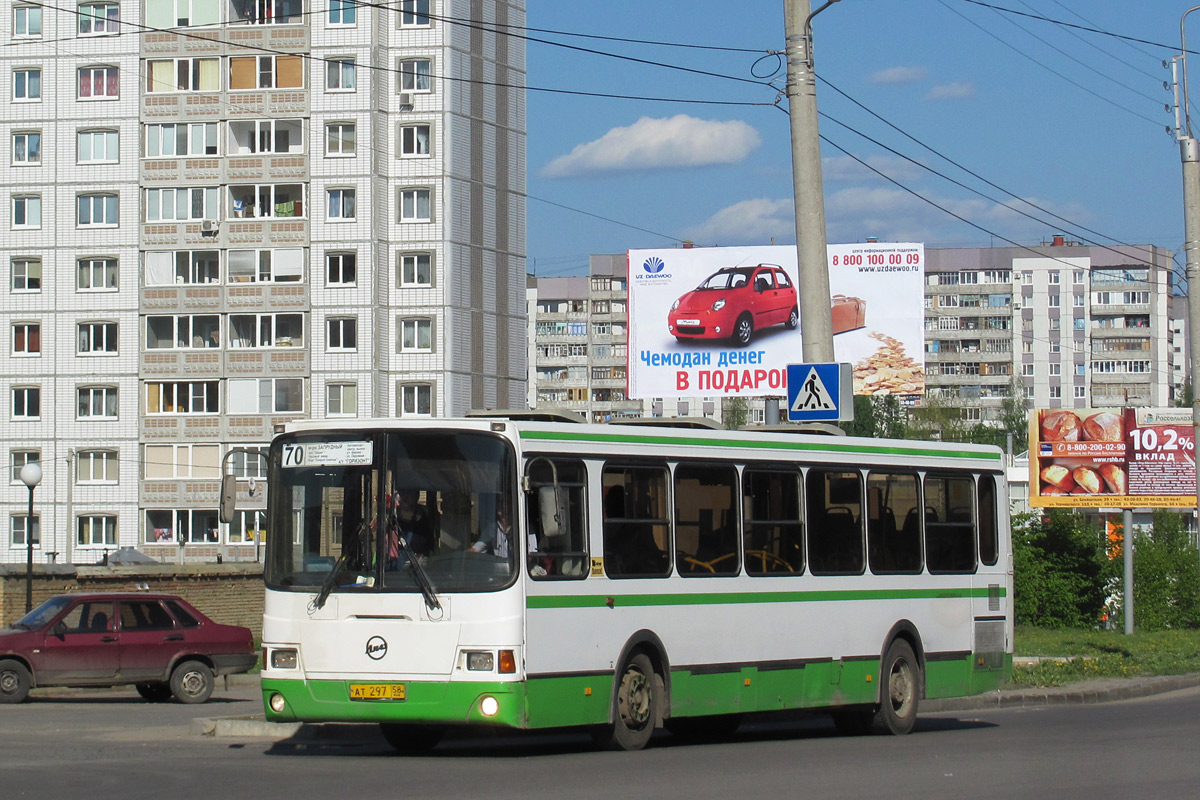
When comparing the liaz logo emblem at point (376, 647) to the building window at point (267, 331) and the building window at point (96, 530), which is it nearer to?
the building window at point (267, 331)

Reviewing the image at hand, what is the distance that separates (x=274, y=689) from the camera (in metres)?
12.9

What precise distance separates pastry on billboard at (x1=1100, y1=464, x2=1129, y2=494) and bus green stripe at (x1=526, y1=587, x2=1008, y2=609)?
22.9 metres

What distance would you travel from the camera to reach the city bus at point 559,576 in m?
12.4

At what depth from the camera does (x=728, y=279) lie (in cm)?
5922

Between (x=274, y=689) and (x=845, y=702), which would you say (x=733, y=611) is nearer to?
(x=845, y=702)

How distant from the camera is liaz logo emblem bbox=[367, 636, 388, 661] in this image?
12523 mm

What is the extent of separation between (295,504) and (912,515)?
256 inches

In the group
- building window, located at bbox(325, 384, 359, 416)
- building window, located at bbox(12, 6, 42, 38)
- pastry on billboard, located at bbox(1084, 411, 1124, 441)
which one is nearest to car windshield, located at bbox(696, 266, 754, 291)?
building window, located at bbox(325, 384, 359, 416)

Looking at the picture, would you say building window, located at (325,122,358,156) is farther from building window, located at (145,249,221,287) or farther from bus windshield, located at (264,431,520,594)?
bus windshield, located at (264,431,520,594)

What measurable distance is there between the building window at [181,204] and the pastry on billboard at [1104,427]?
4091cm

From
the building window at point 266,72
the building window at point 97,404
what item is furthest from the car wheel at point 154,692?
the building window at point 266,72

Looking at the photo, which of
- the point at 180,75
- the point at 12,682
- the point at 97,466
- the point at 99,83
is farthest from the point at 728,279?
the point at 12,682

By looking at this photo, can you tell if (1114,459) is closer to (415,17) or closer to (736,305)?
(736,305)

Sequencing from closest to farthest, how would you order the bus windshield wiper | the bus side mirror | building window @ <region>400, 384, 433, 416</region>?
the bus windshield wiper → the bus side mirror → building window @ <region>400, 384, 433, 416</region>
